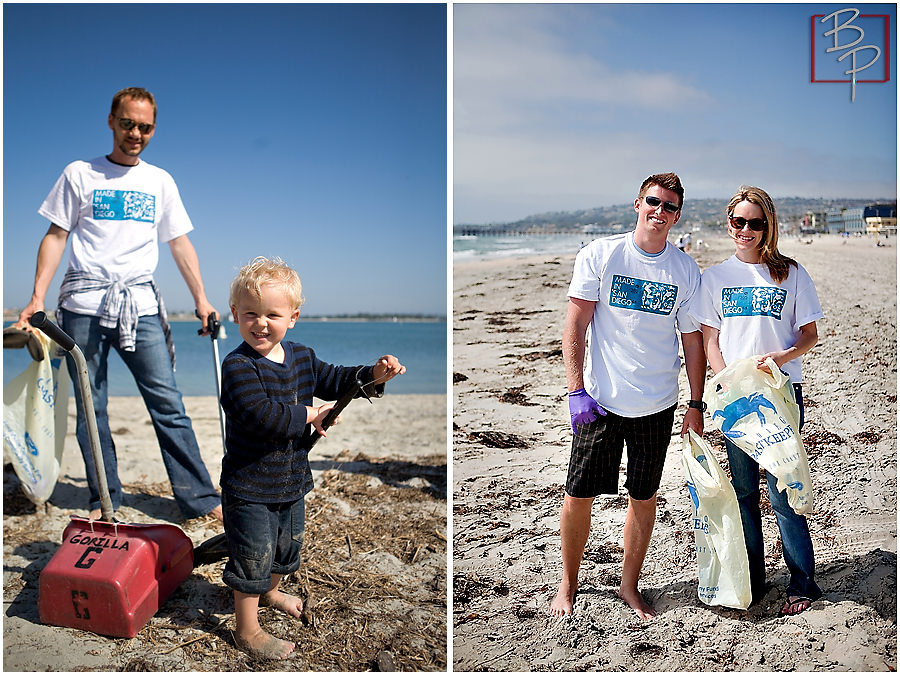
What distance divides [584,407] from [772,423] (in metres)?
0.58

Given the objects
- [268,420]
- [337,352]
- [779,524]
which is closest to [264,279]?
[268,420]

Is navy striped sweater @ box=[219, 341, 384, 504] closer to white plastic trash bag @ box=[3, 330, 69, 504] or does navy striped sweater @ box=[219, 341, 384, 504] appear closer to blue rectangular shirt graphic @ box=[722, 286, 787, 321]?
blue rectangular shirt graphic @ box=[722, 286, 787, 321]

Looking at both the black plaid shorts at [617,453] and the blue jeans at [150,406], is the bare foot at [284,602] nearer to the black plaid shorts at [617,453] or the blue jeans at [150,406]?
the blue jeans at [150,406]

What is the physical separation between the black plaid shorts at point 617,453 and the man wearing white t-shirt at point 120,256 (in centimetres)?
162

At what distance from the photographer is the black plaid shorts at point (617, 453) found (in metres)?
2.13

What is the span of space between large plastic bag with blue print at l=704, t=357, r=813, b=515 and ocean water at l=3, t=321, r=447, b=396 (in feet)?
18.3

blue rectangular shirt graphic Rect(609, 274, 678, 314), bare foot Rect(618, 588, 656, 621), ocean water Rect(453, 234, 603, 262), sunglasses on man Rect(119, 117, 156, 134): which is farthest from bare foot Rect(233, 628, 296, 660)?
ocean water Rect(453, 234, 603, 262)

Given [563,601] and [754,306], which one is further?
[563,601]

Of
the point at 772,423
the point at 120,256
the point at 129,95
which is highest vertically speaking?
the point at 129,95

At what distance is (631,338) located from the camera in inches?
81.7

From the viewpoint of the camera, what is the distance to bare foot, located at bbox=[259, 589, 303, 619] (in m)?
2.34

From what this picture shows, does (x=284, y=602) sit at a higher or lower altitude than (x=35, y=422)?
lower

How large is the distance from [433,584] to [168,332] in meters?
1.50

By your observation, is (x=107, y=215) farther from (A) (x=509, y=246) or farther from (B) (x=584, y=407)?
(A) (x=509, y=246)
